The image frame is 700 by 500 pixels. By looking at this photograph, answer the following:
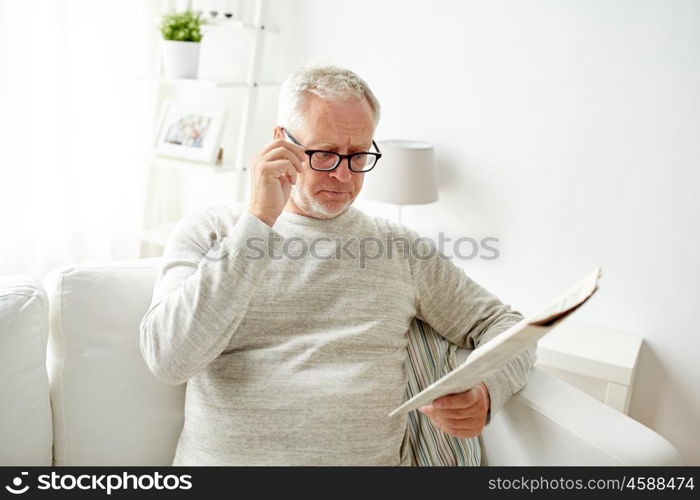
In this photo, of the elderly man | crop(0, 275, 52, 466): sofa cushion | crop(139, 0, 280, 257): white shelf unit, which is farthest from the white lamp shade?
crop(0, 275, 52, 466): sofa cushion

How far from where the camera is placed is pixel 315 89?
1.37m

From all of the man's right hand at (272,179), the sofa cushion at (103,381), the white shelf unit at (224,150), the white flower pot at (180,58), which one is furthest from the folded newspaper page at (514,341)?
the white flower pot at (180,58)

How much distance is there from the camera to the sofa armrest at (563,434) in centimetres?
117

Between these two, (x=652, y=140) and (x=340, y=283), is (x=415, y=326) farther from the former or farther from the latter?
(x=652, y=140)

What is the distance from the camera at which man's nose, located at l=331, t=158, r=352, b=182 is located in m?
1.37

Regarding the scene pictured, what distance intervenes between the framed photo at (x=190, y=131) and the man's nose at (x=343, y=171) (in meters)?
1.36

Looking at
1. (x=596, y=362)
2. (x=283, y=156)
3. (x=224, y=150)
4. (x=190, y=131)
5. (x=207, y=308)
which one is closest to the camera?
(x=207, y=308)

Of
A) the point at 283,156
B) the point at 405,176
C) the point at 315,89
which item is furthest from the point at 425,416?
the point at 405,176

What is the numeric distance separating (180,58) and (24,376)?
1700mm

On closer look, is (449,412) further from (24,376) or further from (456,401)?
(24,376)

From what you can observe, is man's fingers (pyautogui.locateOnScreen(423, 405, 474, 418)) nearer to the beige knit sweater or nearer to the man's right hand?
the beige knit sweater

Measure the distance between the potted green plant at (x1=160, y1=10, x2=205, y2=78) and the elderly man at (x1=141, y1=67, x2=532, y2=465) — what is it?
1357 mm
